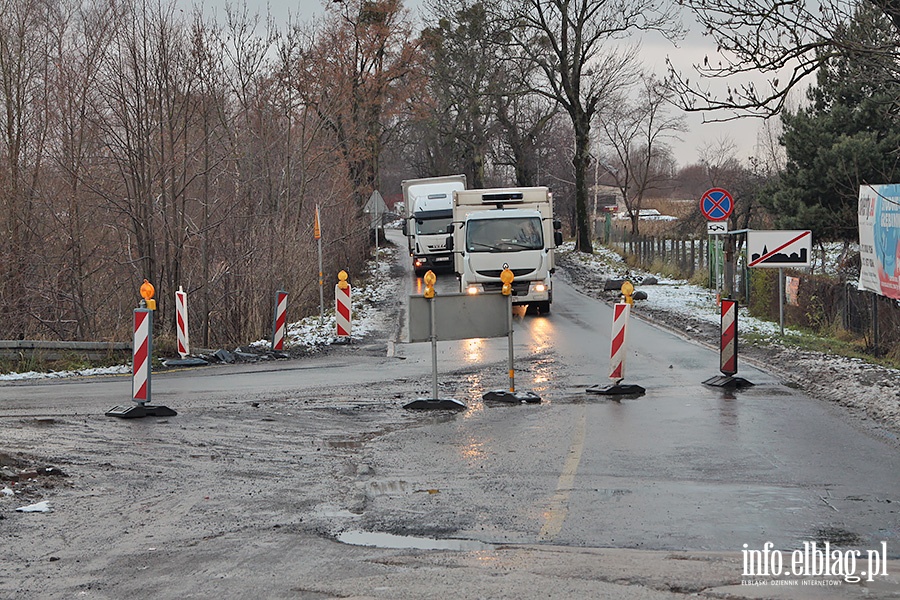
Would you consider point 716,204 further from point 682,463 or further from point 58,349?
point 682,463

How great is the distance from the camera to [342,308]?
2258 centimetres

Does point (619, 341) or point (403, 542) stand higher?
point (619, 341)

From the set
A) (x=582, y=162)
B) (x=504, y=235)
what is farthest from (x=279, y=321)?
(x=582, y=162)

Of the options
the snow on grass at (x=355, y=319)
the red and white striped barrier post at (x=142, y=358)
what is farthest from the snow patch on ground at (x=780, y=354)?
the red and white striped barrier post at (x=142, y=358)

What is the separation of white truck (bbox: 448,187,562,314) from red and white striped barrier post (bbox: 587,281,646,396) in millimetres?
12657

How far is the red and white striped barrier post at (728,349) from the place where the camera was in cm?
1447

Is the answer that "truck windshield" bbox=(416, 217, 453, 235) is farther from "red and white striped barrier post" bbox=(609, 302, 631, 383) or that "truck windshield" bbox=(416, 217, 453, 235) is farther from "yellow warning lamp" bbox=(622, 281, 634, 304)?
"yellow warning lamp" bbox=(622, 281, 634, 304)

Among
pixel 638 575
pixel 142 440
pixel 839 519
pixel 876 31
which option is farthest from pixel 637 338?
pixel 638 575

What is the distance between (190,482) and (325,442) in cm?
220

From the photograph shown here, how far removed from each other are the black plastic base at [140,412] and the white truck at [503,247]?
49.4 feet

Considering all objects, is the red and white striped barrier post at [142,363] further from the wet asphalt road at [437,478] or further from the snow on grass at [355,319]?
the snow on grass at [355,319]

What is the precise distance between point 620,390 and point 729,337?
6.23 feet

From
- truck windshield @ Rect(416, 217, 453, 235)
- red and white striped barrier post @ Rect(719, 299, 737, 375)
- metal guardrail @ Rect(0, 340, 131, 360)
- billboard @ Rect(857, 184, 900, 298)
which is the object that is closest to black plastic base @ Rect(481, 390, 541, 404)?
red and white striped barrier post @ Rect(719, 299, 737, 375)

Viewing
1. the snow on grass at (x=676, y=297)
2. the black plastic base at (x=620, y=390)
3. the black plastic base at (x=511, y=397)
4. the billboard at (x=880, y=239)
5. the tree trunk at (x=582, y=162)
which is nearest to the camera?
the black plastic base at (x=511, y=397)
